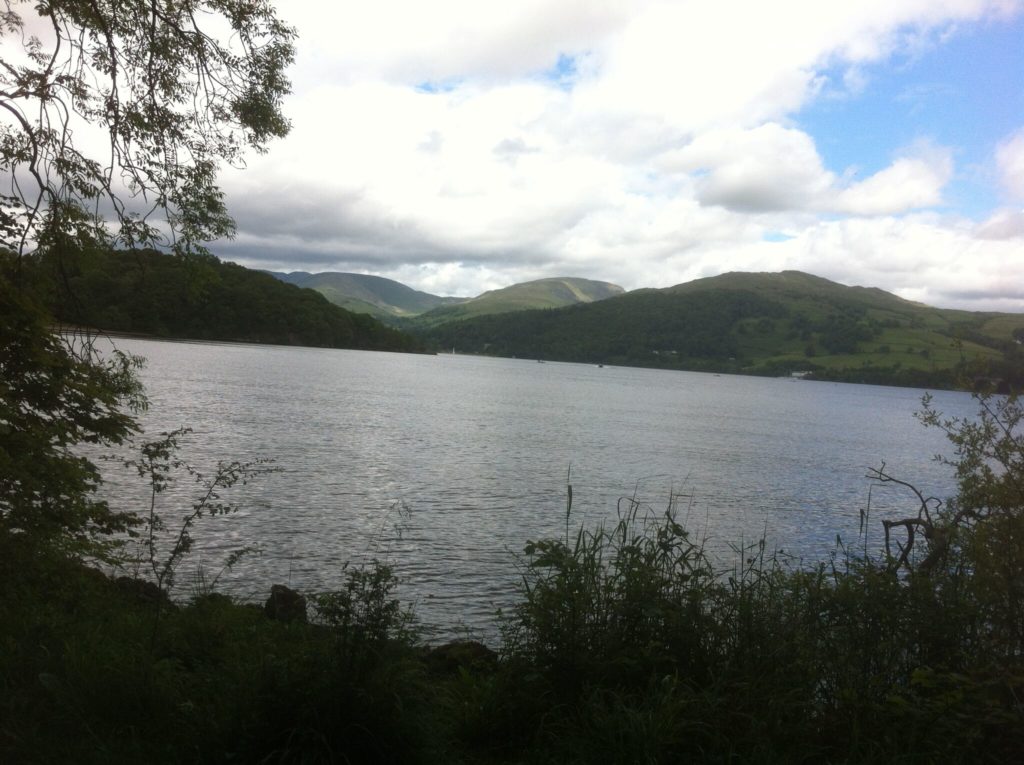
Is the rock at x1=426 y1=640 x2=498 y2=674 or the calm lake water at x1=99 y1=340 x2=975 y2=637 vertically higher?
the rock at x1=426 y1=640 x2=498 y2=674

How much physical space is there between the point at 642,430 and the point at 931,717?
5522 centimetres

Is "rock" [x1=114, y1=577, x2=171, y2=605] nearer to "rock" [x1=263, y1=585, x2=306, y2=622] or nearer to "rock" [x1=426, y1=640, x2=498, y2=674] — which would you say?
"rock" [x1=263, y1=585, x2=306, y2=622]

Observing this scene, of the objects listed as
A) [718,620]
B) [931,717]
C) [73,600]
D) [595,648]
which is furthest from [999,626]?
[73,600]

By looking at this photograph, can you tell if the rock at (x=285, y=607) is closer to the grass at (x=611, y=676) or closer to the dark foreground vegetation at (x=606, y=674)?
the dark foreground vegetation at (x=606, y=674)

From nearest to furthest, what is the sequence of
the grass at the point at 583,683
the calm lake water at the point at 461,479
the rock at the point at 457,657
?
the grass at the point at 583,683 → the rock at the point at 457,657 → the calm lake water at the point at 461,479

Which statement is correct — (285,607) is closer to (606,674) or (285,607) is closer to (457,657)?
(457,657)

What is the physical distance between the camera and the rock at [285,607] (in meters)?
11.6

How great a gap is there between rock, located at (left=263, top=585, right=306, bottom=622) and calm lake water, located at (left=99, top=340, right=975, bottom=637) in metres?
2.07

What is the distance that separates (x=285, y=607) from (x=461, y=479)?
765 inches

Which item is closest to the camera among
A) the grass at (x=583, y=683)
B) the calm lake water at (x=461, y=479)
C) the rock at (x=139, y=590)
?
the grass at (x=583, y=683)

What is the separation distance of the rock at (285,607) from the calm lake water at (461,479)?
6.78 feet

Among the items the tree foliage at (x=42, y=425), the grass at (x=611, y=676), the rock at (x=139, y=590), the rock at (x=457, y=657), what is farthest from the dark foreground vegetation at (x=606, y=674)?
the rock at (x=457, y=657)

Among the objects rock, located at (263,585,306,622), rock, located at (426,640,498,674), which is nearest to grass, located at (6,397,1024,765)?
A: rock, located at (426,640,498,674)

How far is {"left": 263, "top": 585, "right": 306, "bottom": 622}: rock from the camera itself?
38.2 feet
